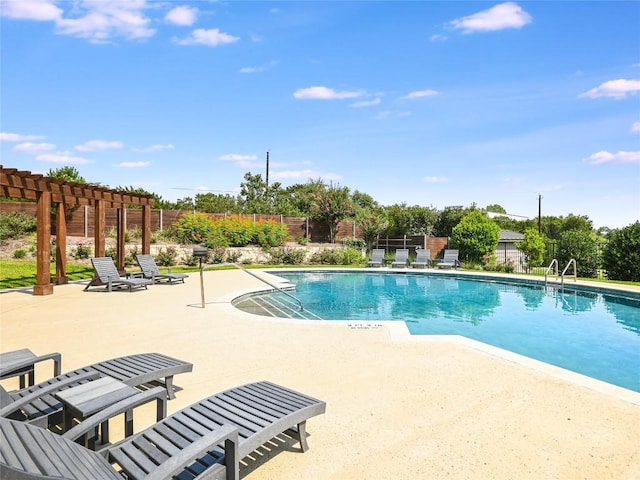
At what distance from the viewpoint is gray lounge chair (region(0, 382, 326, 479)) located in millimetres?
1813

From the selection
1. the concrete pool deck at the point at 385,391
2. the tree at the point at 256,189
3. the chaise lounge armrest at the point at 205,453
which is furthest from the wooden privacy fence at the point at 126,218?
the tree at the point at 256,189

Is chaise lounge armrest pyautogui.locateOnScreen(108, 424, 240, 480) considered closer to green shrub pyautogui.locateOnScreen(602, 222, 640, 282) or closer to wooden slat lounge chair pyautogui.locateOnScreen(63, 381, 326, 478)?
wooden slat lounge chair pyautogui.locateOnScreen(63, 381, 326, 478)

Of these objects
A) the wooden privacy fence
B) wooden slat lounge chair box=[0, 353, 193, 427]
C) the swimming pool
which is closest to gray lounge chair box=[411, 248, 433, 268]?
the swimming pool

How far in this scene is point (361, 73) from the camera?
717 inches

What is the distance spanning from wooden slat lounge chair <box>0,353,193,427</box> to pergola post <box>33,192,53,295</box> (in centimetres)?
733

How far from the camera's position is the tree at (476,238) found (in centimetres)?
2027

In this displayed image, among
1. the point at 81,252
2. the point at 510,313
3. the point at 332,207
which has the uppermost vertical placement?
the point at 332,207

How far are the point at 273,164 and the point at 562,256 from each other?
33.9 m

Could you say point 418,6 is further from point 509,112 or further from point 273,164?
point 273,164

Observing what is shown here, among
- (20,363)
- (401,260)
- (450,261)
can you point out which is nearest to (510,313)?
(450,261)

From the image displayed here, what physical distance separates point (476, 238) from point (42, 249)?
691 inches

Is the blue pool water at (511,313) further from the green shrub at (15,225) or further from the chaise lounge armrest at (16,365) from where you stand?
the green shrub at (15,225)

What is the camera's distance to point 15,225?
18750mm

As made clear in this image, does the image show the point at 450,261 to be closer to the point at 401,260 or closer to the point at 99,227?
the point at 401,260
